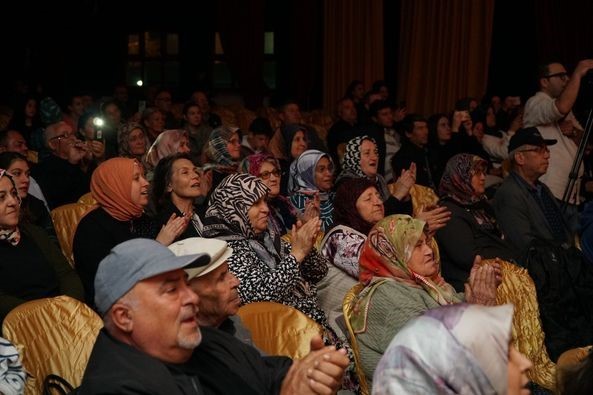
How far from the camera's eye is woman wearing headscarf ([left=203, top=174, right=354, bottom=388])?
371cm

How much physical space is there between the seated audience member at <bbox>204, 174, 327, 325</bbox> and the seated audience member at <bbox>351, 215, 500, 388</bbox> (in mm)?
291

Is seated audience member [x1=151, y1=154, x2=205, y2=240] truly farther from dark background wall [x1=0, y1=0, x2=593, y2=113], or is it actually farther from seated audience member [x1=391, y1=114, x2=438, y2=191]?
dark background wall [x1=0, y1=0, x2=593, y2=113]

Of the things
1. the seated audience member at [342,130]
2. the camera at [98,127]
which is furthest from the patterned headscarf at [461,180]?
the camera at [98,127]

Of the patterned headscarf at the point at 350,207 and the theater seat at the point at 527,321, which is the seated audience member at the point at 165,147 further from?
the theater seat at the point at 527,321

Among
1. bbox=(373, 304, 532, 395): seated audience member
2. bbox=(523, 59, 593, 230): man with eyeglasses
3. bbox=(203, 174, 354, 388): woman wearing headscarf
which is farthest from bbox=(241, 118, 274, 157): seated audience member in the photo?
bbox=(373, 304, 532, 395): seated audience member

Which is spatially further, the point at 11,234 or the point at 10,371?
the point at 11,234

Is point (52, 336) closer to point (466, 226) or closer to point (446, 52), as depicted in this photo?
point (466, 226)

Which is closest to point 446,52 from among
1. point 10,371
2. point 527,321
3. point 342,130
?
point 342,130

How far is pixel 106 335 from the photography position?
93.7 inches

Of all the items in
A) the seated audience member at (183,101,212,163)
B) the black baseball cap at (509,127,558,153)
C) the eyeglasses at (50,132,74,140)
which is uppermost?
the black baseball cap at (509,127,558,153)

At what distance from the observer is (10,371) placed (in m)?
2.91

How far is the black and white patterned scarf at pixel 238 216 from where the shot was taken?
400 centimetres

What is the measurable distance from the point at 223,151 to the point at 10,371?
132 inches

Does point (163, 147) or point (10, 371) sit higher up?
point (163, 147)
